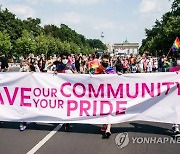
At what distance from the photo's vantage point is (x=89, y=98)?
336 inches

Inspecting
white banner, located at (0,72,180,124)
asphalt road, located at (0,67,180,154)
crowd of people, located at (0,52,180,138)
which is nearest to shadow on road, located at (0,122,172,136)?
asphalt road, located at (0,67,180,154)

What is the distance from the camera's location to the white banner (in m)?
8.30

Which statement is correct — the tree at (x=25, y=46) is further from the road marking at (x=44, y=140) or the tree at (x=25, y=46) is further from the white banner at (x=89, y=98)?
the white banner at (x=89, y=98)

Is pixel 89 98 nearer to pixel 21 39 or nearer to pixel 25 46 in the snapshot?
pixel 25 46

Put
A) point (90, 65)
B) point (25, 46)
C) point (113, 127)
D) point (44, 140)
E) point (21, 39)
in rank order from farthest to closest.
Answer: point (21, 39) < point (25, 46) < point (90, 65) < point (113, 127) < point (44, 140)

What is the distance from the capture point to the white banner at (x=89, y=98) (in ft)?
27.2

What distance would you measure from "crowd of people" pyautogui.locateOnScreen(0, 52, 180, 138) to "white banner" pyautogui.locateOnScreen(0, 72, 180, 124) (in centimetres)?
29

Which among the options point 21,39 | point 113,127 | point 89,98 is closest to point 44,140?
point 89,98

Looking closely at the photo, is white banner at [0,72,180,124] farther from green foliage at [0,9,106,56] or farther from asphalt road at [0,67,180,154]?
green foliage at [0,9,106,56]

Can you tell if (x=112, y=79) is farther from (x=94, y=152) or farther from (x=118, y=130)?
(x=94, y=152)

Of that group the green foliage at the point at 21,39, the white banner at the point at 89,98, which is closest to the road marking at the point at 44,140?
the white banner at the point at 89,98

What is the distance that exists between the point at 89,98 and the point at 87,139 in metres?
1.05

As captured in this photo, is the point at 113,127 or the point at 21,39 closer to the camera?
the point at 113,127

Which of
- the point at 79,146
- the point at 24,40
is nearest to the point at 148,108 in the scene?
the point at 79,146
